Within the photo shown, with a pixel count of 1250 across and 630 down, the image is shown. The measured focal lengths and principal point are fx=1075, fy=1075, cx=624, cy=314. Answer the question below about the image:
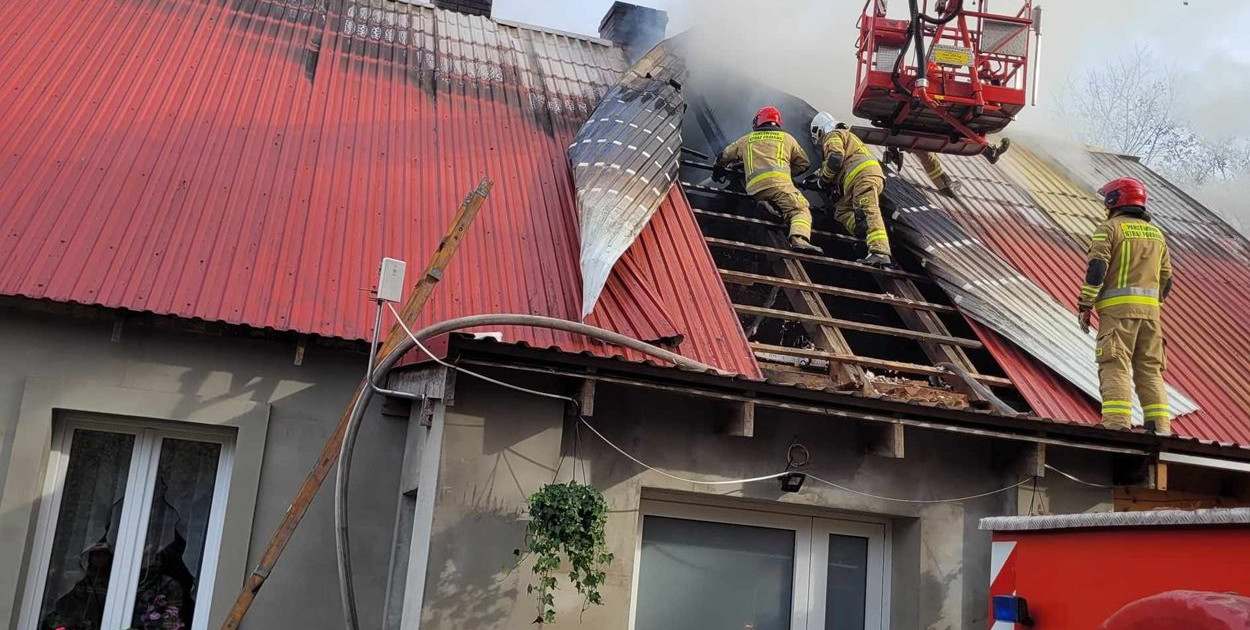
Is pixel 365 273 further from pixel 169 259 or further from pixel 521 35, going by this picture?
pixel 521 35

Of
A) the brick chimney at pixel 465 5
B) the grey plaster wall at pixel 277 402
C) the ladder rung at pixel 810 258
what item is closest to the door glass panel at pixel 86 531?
the grey plaster wall at pixel 277 402

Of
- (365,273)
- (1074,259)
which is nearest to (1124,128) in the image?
(1074,259)

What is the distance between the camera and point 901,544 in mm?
7059

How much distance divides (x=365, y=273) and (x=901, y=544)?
401 cm

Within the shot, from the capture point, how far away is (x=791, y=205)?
8734 mm

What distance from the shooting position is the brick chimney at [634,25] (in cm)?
1305

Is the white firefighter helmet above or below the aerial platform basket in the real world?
below

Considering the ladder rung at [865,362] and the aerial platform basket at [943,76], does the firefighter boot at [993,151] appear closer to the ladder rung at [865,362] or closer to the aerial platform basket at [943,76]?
the aerial platform basket at [943,76]

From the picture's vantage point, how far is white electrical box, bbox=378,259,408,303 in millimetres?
5863

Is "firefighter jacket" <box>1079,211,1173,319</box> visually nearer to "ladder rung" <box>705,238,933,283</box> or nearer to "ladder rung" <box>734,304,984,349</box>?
"ladder rung" <box>734,304,984,349</box>

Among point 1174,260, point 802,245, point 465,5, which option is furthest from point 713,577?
point 465,5

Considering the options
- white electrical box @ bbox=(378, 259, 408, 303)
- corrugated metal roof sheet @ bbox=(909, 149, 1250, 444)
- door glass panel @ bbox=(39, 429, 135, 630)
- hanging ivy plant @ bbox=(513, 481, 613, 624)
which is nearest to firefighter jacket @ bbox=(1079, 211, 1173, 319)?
corrugated metal roof sheet @ bbox=(909, 149, 1250, 444)

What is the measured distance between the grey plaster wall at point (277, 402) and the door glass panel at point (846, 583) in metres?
2.87

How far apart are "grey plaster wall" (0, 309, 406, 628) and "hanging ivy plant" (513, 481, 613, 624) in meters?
1.36
